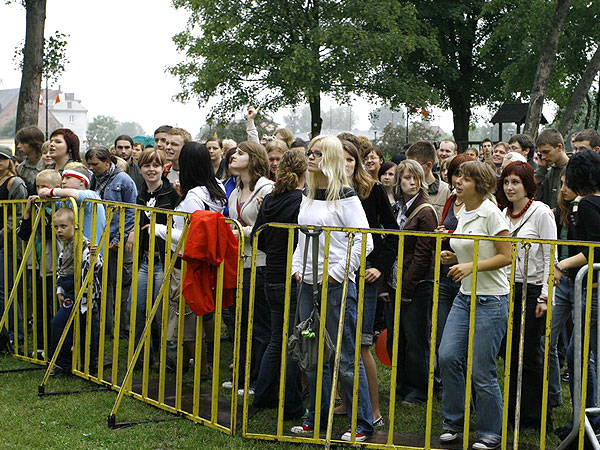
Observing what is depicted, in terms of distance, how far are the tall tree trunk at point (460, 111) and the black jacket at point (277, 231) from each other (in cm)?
3251

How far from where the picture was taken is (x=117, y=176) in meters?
8.12

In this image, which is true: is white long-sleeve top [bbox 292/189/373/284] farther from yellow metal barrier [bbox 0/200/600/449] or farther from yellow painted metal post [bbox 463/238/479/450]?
yellow painted metal post [bbox 463/238/479/450]

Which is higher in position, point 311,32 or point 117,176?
point 311,32

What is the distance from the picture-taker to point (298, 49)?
33.3m

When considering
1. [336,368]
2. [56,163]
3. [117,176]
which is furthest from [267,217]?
[56,163]

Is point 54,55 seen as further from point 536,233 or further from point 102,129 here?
point 102,129

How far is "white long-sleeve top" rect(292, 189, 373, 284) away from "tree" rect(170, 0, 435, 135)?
91.3 feet

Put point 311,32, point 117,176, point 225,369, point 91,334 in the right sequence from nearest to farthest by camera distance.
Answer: point 91,334, point 225,369, point 117,176, point 311,32

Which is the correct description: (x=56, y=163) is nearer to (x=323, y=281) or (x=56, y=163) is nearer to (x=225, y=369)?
(x=225, y=369)

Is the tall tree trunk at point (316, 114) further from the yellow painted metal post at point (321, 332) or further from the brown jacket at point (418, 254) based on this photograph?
the yellow painted metal post at point (321, 332)

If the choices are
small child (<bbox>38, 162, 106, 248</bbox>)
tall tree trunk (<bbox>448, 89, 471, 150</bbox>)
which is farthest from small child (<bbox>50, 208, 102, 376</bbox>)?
tall tree trunk (<bbox>448, 89, 471, 150</bbox>)

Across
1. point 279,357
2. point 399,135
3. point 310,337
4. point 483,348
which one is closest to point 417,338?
point 279,357

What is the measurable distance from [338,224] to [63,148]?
3.97m

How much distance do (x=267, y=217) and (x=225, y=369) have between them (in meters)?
2.14
